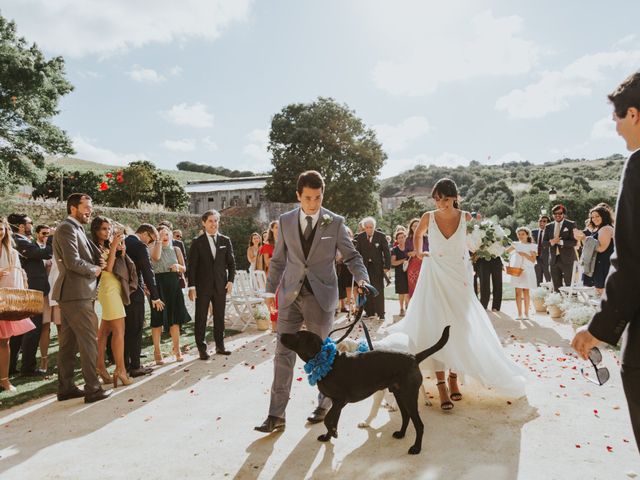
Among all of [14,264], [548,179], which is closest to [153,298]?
[14,264]

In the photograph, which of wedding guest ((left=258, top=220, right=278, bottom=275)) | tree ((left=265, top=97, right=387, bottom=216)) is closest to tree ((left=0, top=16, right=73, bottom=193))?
tree ((left=265, top=97, right=387, bottom=216))

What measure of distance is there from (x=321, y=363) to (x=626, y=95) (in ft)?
8.50

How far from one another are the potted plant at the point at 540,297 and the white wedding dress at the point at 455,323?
21.7 feet

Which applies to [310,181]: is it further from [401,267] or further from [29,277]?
[401,267]

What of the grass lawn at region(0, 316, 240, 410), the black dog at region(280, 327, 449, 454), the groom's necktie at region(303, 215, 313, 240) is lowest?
the grass lawn at region(0, 316, 240, 410)

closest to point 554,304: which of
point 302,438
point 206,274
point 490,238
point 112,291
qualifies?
point 490,238

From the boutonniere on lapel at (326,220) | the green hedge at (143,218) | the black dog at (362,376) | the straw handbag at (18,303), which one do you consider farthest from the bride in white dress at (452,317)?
the green hedge at (143,218)

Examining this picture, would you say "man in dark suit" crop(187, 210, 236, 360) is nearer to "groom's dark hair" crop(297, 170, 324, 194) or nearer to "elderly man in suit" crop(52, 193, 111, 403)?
"elderly man in suit" crop(52, 193, 111, 403)

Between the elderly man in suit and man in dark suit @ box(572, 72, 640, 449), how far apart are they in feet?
16.3

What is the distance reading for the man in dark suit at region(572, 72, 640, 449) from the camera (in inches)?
68.9

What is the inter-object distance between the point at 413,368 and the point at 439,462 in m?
0.72

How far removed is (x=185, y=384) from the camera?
5871 millimetres

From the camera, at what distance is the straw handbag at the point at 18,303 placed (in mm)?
4902

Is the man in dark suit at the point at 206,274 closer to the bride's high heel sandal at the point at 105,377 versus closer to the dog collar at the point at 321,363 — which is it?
the bride's high heel sandal at the point at 105,377
